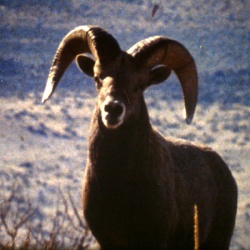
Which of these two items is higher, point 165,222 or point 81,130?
point 165,222

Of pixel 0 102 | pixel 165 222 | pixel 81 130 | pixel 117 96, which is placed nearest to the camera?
pixel 117 96

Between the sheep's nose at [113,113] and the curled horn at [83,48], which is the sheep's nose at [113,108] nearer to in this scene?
the sheep's nose at [113,113]

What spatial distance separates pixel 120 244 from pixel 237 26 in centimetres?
3413

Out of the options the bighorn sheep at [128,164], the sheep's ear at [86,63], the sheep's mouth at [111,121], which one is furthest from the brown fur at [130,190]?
the sheep's ear at [86,63]

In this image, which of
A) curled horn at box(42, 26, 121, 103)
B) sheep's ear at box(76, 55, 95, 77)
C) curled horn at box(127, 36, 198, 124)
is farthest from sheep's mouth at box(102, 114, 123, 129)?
sheep's ear at box(76, 55, 95, 77)

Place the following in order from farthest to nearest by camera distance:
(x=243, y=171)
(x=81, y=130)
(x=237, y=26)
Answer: (x=237, y=26)
(x=81, y=130)
(x=243, y=171)

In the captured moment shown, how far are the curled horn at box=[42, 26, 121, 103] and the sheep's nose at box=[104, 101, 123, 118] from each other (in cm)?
91

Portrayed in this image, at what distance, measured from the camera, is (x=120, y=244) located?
748cm

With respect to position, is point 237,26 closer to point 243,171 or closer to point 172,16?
point 172,16

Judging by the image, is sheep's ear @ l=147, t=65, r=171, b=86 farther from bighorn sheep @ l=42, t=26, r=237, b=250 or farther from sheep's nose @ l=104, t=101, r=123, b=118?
sheep's nose @ l=104, t=101, r=123, b=118

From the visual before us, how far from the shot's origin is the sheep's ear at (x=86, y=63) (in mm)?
8484

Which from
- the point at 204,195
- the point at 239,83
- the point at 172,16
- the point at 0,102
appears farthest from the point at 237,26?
the point at 204,195

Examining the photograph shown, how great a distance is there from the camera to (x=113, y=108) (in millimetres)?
6859

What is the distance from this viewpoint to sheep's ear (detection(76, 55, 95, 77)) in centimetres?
848
